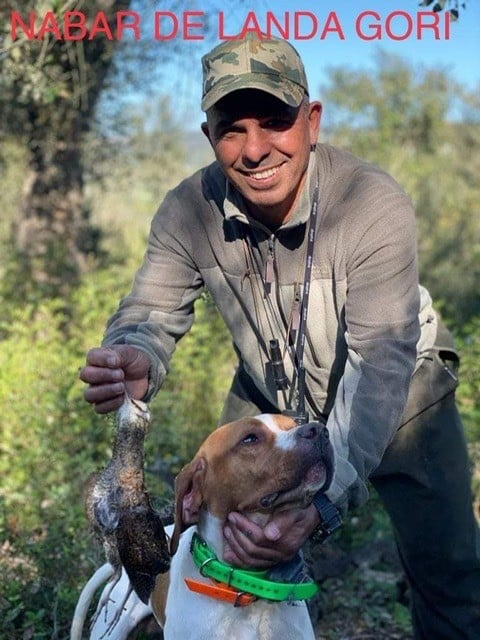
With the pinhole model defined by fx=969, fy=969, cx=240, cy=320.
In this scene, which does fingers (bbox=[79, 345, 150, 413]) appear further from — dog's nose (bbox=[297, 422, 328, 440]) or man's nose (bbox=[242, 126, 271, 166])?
man's nose (bbox=[242, 126, 271, 166])

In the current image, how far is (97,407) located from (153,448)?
10.7 ft

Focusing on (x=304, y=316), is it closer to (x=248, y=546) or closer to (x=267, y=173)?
(x=267, y=173)

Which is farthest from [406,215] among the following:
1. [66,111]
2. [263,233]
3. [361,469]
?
[66,111]

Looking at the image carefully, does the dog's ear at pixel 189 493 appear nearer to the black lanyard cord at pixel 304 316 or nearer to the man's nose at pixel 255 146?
the black lanyard cord at pixel 304 316

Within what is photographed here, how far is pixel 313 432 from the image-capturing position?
Result: 3168mm

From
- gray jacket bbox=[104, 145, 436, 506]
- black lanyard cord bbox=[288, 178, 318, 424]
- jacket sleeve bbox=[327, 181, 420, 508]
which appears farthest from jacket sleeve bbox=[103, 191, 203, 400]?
jacket sleeve bbox=[327, 181, 420, 508]

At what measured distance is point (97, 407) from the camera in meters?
3.37

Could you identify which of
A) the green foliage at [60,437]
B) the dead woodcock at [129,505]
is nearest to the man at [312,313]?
the dead woodcock at [129,505]

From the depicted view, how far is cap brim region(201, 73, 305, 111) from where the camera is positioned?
11.5 feet

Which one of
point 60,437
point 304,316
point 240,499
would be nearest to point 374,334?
point 304,316

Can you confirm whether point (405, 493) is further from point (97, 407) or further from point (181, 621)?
point (97, 407)

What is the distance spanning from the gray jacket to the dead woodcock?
0.35 m

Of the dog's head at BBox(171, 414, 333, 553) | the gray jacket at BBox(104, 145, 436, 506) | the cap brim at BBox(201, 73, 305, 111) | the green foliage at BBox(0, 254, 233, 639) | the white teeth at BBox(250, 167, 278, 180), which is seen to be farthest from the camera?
the green foliage at BBox(0, 254, 233, 639)

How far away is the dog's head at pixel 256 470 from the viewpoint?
3.14m
